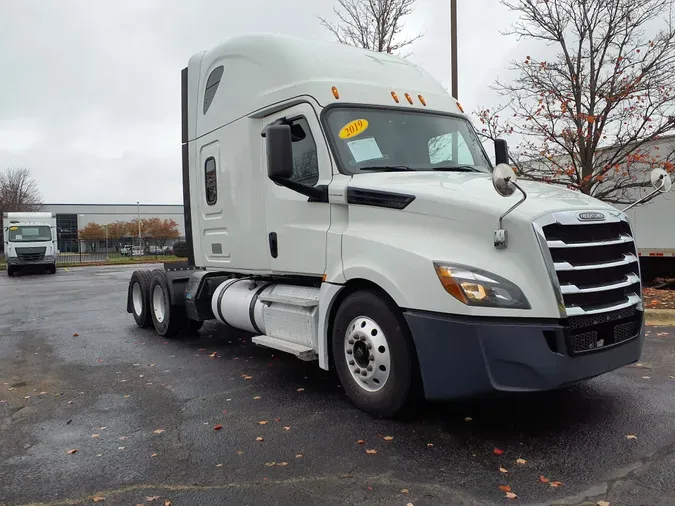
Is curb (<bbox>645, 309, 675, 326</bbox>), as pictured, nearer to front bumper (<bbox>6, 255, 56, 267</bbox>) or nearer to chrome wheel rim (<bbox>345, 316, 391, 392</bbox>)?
chrome wheel rim (<bbox>345, 316, 391, 392</bbox>)

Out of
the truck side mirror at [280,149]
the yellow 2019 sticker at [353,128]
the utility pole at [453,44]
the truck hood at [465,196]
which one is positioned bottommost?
the truck hood at [465,196]

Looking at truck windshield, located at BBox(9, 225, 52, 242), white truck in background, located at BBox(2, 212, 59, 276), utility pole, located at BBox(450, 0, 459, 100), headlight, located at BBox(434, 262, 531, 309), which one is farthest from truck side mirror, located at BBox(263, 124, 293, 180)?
truck windshield, located at BBox(9, 225, 52, 242)

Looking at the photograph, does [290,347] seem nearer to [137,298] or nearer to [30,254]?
[137,298]

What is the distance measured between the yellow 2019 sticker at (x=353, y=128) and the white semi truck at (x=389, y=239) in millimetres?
19

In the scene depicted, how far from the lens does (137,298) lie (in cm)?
965

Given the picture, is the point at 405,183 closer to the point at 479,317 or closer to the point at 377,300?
the point at 377,300

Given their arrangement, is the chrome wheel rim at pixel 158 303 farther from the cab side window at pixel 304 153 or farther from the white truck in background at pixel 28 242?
the white truck in background at pixel 28 242

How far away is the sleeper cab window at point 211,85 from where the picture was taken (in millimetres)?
6836

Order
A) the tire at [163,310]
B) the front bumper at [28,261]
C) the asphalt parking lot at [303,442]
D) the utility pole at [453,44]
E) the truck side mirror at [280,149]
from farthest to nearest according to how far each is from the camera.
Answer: the front bumper at [28,261], the utility pole at [453,44], the tire at [163,310], the truck side mirror at [280,149], the asphalt parking lot at [303,442]

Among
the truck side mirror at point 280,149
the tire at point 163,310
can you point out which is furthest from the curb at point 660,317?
the tire at point 163,310

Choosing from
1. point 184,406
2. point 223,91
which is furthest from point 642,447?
point 223,91

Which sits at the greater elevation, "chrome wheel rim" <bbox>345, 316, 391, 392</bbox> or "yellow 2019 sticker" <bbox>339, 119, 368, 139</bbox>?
"yellow 2019 sticker" <bbox>339, 119, 368, 139</bbox>

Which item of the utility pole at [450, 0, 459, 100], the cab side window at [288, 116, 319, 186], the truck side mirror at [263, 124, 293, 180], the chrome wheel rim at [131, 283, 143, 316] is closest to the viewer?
the truck side mirror at [263, 124, 293, 180]

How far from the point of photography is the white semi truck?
3.76 m
